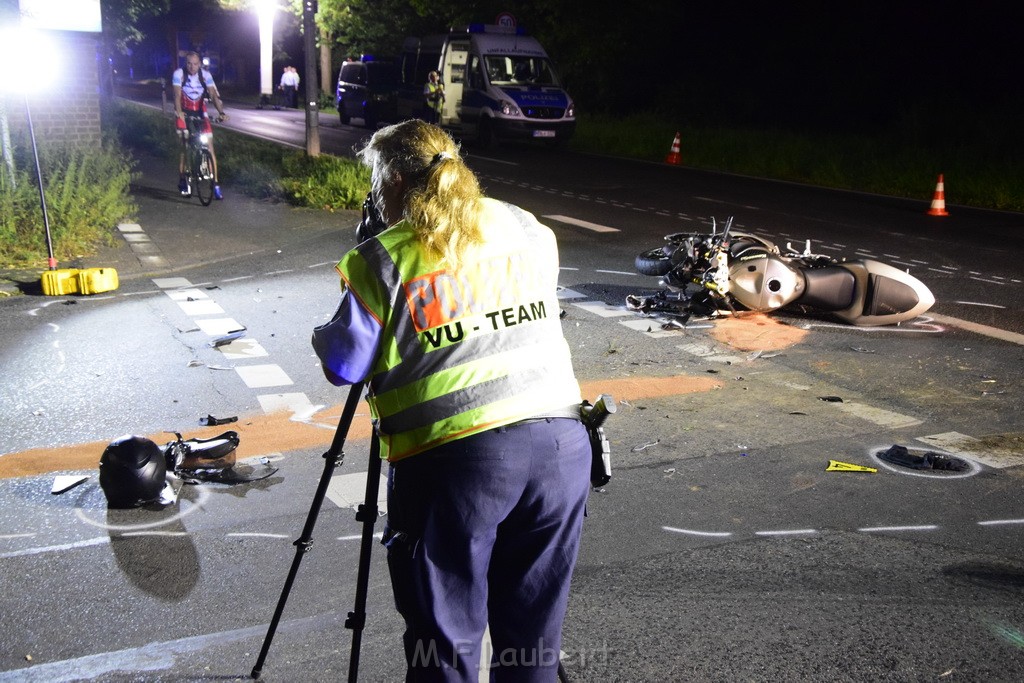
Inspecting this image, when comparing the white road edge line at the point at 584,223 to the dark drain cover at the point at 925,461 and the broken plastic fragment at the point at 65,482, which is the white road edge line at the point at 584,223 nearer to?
the dark drain cover at the point at 925,461

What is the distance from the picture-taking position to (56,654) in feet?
12.1

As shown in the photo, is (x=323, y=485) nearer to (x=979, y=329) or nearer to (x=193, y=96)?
(x=979, y=329)

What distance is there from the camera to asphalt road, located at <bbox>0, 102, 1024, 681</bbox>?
3.80m

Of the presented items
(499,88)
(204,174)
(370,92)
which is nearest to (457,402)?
(204,174)

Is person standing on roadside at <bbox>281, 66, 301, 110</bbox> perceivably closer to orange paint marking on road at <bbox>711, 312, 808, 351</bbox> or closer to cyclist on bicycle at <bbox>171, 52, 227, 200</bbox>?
cyclist on bicycle at <bbox>171, 52, 227, 200</bbox>

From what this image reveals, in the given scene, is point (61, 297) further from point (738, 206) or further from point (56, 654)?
point (738, 206)

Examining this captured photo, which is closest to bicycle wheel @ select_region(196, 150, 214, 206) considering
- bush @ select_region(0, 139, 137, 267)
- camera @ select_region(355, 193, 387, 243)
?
bush @ select_region(0, 139, 137, 267)

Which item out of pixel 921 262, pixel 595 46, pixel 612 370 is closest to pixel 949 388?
pixel 612 370

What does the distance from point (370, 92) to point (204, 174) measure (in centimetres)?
1947

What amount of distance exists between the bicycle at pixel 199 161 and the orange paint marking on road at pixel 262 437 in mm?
8745

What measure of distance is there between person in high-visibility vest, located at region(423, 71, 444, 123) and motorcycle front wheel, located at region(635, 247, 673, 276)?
18465mm

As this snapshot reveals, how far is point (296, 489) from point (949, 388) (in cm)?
450

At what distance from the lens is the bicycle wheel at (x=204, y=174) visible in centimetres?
1451

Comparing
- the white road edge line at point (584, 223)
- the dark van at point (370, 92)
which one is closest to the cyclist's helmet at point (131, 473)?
the white road edge line at point (584, 223)
